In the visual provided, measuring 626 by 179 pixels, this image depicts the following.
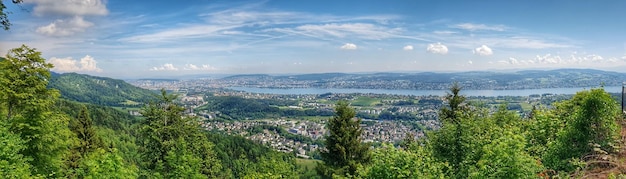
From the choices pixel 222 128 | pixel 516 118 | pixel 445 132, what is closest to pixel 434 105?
pixel 222 128

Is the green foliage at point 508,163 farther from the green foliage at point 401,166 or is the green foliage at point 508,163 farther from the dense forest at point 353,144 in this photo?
the green foliage at point 401,166

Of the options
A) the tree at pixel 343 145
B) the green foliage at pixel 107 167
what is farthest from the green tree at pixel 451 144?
the green foliage at pixel 107 167

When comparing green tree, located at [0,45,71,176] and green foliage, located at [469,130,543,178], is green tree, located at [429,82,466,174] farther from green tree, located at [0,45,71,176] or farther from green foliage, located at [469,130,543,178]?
green tree, located at [0,45,71,176]

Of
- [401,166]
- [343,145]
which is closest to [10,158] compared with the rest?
[401,166]

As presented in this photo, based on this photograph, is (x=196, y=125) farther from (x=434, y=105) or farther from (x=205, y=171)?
(x=434, y=105)

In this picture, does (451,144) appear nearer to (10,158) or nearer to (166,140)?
(166,140)

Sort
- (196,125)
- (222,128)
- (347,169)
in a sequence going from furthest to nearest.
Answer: (222,128) → (196,125) → (347,169)
